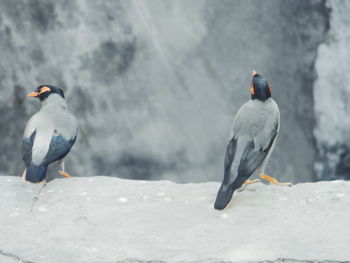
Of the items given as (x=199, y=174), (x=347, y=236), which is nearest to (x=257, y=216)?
(x=347, y=236)

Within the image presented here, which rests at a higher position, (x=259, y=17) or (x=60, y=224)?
(x=259, y=17)

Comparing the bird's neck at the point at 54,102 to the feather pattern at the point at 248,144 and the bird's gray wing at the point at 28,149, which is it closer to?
the bird's gray wing at the point at 28,149

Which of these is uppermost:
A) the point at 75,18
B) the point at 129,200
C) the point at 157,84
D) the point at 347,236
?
the point at 75,18

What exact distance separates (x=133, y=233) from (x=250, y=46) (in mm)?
3844

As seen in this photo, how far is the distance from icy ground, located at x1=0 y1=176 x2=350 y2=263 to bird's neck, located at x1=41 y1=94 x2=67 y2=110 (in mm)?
611

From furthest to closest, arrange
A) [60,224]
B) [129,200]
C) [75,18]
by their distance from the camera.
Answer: [75,18], [129,200], [60,224]

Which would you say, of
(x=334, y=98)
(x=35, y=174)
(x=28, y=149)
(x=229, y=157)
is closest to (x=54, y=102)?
(x=28, y=149)

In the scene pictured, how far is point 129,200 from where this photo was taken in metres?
4.20

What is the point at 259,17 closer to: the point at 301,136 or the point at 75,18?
the point at 301,136

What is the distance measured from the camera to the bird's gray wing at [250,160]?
159 inches

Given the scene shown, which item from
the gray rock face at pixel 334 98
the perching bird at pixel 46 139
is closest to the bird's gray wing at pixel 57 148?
the perching bird at pixel 46 139

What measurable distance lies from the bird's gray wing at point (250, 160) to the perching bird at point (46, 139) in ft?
3.82

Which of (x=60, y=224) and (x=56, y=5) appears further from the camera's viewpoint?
(x=56, y=5)

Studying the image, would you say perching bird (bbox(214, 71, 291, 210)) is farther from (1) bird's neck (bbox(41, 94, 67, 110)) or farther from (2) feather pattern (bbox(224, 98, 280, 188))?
(1) bird's neck (bbox(41, 94, 67, 110))
